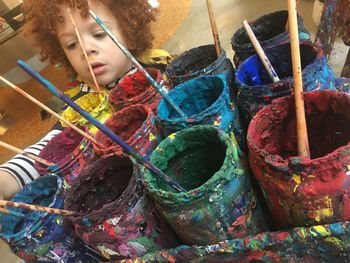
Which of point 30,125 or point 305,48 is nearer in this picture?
point 305,48

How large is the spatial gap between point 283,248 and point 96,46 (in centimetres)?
80

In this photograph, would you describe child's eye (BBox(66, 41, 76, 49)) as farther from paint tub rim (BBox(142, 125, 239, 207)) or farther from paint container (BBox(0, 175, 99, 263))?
paint tub rim (BBox(142, 125, 239, 207))

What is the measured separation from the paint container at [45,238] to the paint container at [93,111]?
0.63 feet

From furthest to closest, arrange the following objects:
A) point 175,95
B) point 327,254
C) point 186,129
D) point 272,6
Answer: point 272,6
point 175,95
point 186,129
point 327,254

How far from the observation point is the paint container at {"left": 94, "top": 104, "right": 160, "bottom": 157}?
0.61 metres

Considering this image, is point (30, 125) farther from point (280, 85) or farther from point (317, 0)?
point (280, 85)

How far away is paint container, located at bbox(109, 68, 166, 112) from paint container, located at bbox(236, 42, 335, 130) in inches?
7.7

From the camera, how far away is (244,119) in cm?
62

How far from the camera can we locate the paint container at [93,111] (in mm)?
803

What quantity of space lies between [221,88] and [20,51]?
6.24ft

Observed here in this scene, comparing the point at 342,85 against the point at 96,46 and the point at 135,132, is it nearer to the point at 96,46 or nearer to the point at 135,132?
the point at 135,132

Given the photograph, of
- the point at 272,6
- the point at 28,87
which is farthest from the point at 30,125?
the point at 272,6

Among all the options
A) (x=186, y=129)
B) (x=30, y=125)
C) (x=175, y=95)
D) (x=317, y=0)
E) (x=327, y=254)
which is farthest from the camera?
(x=30, y=125)

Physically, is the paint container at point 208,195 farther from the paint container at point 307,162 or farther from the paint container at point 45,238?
the paint container at point 45,238
